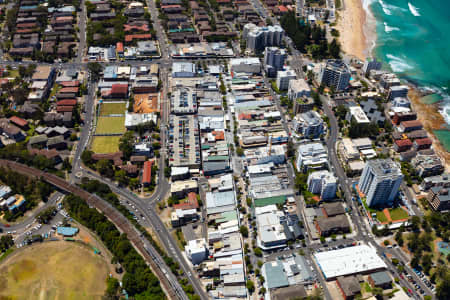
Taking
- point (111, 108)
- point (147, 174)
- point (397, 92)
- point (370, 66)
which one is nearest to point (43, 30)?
point (111, 108)

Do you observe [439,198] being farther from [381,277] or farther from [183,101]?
[183,101]

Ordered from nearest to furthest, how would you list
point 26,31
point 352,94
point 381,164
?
point 381,164 < point 352,94 < point 26,31

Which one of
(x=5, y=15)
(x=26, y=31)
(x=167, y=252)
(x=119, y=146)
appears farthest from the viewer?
(x=5, y=15)

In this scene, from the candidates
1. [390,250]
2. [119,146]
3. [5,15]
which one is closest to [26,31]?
[5,15]

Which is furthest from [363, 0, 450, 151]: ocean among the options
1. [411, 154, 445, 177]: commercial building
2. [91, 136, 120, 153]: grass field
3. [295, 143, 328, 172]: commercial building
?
[91, 136, 120, 153]: grass field

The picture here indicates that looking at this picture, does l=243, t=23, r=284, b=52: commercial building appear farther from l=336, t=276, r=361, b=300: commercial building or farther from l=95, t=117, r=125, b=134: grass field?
l=336, t=276, r=361, b=300: commercial building

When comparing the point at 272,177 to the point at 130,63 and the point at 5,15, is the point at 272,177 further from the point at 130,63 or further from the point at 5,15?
the point at 5,15
